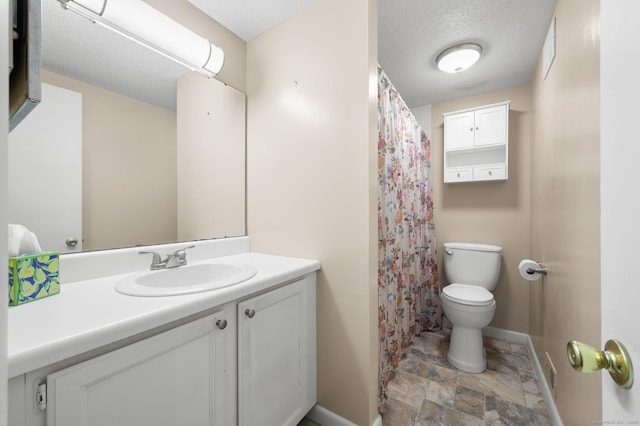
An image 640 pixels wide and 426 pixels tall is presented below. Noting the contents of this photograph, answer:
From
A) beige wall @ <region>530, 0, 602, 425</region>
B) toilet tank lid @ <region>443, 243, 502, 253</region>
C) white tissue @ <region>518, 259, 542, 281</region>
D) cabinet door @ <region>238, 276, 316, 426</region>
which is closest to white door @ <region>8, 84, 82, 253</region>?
cabinet door @ <region>238, 276, 316, 426</region>

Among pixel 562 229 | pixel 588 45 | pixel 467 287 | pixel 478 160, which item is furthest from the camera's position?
pixel 478 160

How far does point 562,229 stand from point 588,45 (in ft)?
2.50

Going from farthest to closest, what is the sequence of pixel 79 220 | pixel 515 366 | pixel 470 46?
pixel 515 366
pixel 470 46
pixel 79 220

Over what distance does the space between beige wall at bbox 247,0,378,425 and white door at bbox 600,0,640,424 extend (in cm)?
84

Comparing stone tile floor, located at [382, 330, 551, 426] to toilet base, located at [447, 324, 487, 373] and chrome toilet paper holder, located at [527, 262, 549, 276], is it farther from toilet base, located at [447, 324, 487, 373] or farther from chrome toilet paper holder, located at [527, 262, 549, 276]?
chrome toilet paper holder, located at [527, 262, 549, 276]

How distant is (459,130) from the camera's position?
236 centimetres

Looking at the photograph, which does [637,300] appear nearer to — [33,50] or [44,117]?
[33,50]

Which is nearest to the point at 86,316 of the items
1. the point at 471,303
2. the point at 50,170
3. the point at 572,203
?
the point at 50,170

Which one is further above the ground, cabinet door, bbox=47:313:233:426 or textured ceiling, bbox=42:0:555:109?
textured ceiling, bbox=42:0:555:109

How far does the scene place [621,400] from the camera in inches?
14.3

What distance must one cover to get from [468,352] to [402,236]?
0.96 m

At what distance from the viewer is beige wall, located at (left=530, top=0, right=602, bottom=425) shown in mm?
861

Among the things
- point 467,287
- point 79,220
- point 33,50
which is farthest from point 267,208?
point 467,287

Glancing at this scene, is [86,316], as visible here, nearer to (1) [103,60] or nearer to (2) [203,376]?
(2) [203,376]
